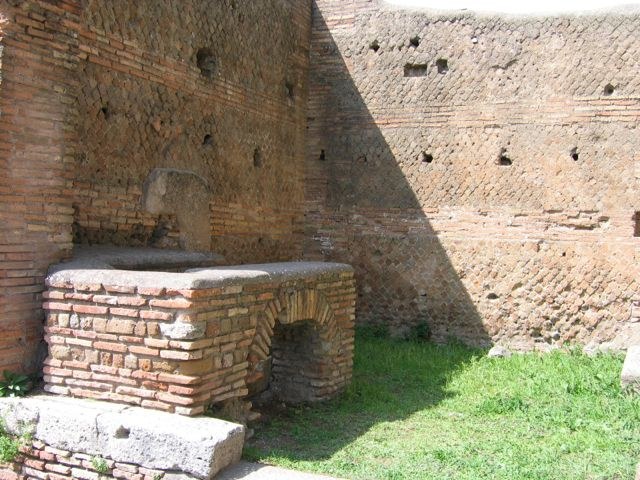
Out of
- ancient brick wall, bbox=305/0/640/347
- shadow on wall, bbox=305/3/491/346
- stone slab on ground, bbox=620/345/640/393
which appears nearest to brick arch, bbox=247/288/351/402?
stone slab on ground, bbox=620/345/640/393

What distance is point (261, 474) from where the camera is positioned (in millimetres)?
4008

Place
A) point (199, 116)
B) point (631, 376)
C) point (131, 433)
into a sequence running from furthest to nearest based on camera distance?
point (199, 116) → point (631, 376) → point (131, 433)

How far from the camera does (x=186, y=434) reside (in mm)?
3889

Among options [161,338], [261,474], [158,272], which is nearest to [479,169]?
[158,272]

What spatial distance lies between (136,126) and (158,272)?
224 cm

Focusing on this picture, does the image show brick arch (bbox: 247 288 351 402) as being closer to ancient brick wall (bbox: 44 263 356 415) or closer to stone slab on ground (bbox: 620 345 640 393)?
ancient brick wall (bbox: 44 263 356 415)

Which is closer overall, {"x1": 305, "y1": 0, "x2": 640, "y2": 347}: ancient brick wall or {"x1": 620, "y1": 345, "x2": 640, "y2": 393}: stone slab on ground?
{"x1": 620, "y1": 345, "x2": 640, "y2": 393}: stone slab on ground

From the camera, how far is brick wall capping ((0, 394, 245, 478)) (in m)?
3.86

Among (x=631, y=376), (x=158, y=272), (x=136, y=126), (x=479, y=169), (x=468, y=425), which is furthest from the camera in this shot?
(x=479, y=169)

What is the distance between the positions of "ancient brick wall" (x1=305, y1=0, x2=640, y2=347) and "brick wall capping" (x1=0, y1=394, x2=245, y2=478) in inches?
206

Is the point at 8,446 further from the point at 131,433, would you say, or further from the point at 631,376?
the point at 631,376

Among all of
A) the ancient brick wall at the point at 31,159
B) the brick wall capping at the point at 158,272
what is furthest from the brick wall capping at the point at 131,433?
the brick wall capping at the point at 158,272

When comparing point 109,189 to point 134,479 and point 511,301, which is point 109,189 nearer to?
point 134,479

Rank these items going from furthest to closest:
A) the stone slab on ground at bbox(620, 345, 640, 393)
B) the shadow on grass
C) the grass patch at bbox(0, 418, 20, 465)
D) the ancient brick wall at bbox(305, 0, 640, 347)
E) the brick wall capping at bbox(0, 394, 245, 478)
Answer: the ancient brick wall at bbox(305, 0, 640, 347) → the stone slab on ground at bbox(620, 345, 640, 393) → the shadow on grass → the grass patch at bbox(0, 418, 20, 465) → the brick wall capping at bbox(0, 394, 245, 478)
